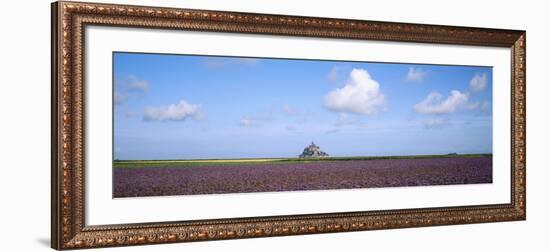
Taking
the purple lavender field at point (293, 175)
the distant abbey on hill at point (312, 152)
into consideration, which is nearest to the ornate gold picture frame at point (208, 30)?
the purple lavender field at point (293, 175)

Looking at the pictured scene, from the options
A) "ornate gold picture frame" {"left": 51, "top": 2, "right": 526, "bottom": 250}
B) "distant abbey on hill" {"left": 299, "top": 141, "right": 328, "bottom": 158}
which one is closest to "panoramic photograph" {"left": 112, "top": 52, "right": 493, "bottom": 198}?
"distant abbey on hill" {"left": 299, "top": 141, "right": 328, "bottom": 158}

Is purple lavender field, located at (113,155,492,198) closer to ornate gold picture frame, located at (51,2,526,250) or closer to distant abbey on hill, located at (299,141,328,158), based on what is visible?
distant abbey on hill, located at (299,141,328,158)

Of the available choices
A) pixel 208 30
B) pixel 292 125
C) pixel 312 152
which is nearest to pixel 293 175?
pixel 312 152

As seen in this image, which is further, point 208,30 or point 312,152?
point 312,152

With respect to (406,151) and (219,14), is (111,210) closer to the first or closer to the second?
(219,14)

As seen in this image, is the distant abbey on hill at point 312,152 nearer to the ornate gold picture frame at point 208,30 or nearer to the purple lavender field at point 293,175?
the purple lavender field at point 293,175

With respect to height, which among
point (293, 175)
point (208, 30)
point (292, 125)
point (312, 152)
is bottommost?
point (293, 175)

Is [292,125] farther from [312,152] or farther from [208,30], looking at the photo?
[208,30]
